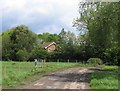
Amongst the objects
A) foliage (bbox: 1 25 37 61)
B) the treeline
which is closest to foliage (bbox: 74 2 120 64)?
the treeline

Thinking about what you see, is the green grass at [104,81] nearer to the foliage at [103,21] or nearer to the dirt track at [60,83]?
the dirt track at [60,83]

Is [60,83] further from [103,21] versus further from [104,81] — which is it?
[103,21]

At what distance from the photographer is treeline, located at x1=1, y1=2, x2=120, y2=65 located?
97.8ft

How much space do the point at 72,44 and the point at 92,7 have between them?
55538 millimetres

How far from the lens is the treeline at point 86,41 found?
1174 inches

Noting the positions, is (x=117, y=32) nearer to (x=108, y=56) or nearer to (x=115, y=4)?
(x=115, y=4)

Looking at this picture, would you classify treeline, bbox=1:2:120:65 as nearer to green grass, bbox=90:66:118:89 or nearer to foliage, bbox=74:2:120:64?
foliage, bbox=74:2:120:64

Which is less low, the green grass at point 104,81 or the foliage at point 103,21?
the foliage at point 103,21

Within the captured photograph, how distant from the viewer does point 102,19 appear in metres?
30.1

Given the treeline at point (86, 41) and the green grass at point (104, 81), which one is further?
the treeline at point (86, 41)

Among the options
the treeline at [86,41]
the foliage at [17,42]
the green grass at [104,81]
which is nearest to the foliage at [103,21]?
the treeline at [86,41]

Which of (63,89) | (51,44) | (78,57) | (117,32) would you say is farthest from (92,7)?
(51,44)

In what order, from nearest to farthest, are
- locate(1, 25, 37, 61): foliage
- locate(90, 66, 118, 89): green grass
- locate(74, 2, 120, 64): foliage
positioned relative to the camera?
1. locate(90, 66, 118, 89): green grass
2. locate(74, 2, 120, 64): foliage
3. locate(1, 25, 37, 61): foliage

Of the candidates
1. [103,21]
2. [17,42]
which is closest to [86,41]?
[103,21]
